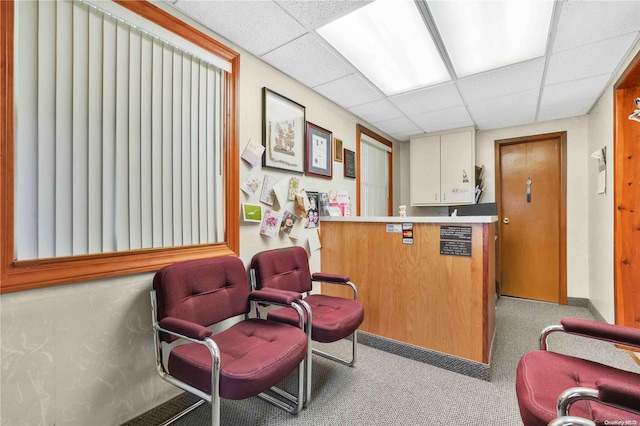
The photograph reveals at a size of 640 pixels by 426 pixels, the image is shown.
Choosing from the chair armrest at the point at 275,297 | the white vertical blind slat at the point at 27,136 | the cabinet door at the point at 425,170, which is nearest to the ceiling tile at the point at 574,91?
the cabinet door at the point at 425,170

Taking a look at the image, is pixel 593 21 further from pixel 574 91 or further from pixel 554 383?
pixel 554 383

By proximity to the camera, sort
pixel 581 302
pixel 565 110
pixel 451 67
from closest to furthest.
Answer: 1. pixel 451 67
2. pixel 565 110
3. pixel 581 302

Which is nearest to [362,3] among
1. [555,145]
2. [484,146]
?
[484,146]

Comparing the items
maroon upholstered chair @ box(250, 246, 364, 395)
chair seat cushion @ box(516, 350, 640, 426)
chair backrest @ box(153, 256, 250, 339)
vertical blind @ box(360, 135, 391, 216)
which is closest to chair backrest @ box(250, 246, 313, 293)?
maroon upholstered chair @ box(250, 246, 364, 395)

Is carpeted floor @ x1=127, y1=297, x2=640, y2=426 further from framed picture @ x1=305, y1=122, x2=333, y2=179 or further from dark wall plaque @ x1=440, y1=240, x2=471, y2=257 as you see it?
framed picture @ x1=305, y1=122, x2=333, y2=179

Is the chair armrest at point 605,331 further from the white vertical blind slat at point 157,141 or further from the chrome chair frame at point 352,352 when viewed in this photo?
the white vertical blind slat at point 157,141

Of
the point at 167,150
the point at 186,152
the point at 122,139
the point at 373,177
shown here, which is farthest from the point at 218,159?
the point at 373,177

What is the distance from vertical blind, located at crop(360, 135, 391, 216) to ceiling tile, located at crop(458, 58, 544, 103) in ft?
4.43

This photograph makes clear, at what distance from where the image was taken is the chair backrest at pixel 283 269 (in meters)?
2.02

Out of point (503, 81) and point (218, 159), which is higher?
point (503, 81)

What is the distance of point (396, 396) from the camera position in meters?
1.75

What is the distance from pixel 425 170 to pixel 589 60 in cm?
215

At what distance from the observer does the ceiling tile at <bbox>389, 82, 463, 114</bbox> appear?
2.76 metres

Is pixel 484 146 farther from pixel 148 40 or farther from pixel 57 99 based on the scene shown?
pixel 57 99
